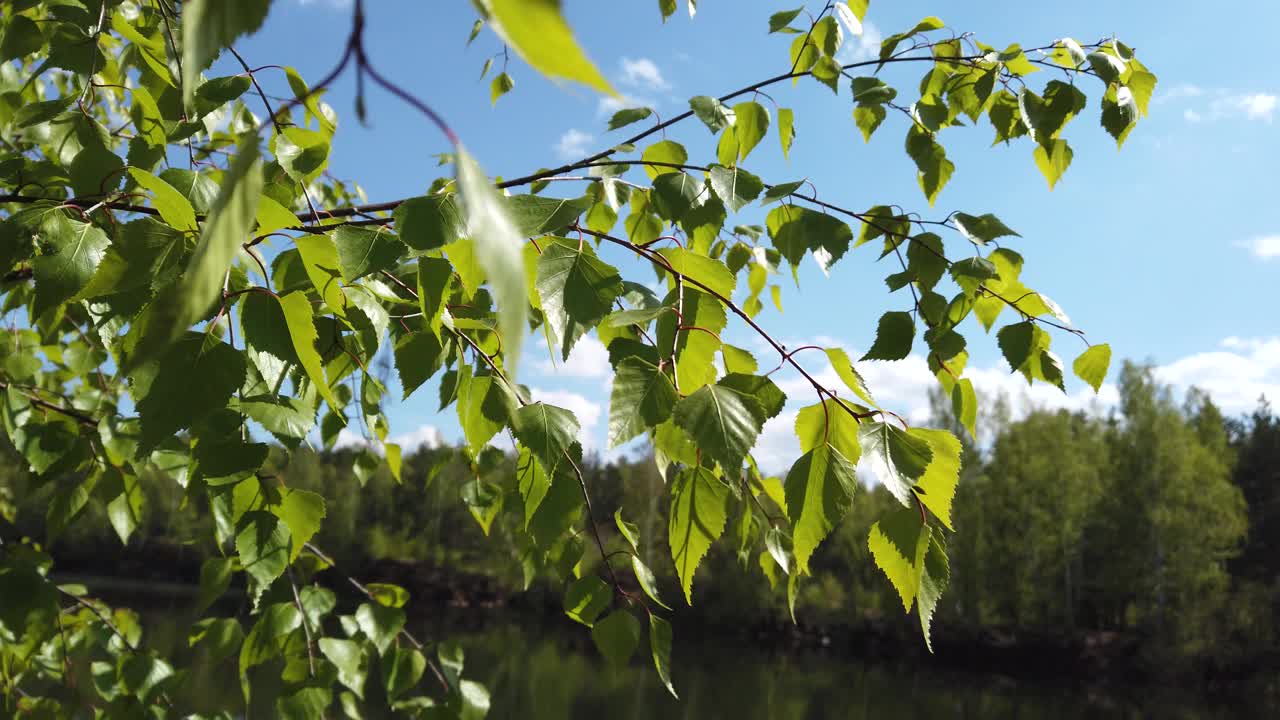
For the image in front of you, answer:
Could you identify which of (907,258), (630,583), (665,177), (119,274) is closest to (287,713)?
(119,274)

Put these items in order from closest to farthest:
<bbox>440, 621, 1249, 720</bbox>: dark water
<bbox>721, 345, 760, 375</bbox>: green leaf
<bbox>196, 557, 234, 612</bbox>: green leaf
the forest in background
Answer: <bbox>721, 345, 760, 375</bbox>: green leaf → <bbox>196, 557, 234, 612</bbox>: green leaf → <bbox>440, 621, 1249, 720</bbox>: dark water → the forest in background

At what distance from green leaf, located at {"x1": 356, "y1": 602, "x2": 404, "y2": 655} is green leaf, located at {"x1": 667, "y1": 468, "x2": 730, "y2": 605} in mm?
749

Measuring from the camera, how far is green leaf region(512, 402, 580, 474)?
0.69 metres

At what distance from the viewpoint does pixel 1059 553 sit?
81.8 ft

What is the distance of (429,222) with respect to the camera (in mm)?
664

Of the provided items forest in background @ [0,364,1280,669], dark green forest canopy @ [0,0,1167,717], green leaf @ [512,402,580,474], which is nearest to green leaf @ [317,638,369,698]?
dark green forest canopy @ [0,0,1167,717]

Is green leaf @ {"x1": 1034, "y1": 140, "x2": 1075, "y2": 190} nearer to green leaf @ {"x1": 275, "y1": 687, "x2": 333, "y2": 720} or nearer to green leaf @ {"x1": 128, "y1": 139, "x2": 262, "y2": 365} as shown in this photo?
green leaf @ {"x1": 128, "y1": 139, "x2": 262, "y2": 365}

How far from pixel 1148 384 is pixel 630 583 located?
16222 millimetres

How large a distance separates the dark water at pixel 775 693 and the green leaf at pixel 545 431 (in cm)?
1415

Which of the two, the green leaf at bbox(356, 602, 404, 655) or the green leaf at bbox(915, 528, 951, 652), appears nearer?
the green leaf at bbox(915, 528, 951, 652)

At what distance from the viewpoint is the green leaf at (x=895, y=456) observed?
62cm

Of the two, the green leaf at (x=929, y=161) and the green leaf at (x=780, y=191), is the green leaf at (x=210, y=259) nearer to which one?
the green leaf at (x=780, y=191)

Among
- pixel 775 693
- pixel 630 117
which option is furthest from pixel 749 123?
pixel 775 693

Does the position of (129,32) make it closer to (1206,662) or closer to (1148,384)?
(1206,662)
